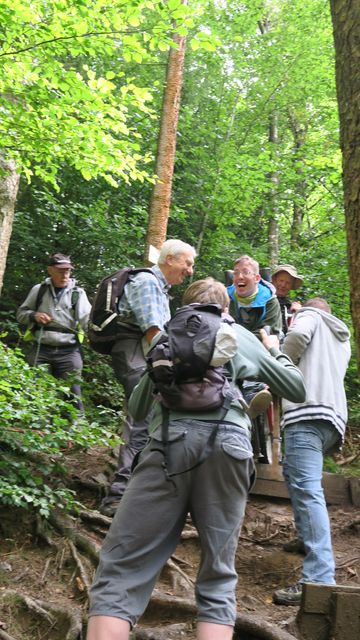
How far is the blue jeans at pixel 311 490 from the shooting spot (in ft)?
12.8

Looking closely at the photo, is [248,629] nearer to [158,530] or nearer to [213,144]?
[158,530]

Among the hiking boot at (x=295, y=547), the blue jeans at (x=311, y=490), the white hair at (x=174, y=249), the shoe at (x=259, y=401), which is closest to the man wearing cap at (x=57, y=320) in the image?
the white hair at (x=174, y=249)

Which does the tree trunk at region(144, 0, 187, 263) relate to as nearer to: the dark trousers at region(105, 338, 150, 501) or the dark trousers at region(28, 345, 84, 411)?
the dark trousers at region(28, 345, 84, 411)

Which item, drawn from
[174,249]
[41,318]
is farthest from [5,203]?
[174,249]

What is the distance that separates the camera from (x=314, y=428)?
419cm

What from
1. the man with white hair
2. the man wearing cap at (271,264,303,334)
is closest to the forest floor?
the man with white hair

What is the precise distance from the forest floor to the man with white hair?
641 millimetres

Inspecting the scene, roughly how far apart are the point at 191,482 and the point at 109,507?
8.84 feet

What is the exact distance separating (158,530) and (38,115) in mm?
5149

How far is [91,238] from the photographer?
10.9m

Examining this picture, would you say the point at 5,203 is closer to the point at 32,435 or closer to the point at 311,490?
the point at 32,435

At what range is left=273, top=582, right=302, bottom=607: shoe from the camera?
4148 mm

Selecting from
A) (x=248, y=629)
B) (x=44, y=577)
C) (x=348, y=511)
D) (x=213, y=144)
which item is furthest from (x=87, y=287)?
(x=248, y=629)

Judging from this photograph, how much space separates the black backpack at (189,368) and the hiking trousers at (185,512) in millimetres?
107
